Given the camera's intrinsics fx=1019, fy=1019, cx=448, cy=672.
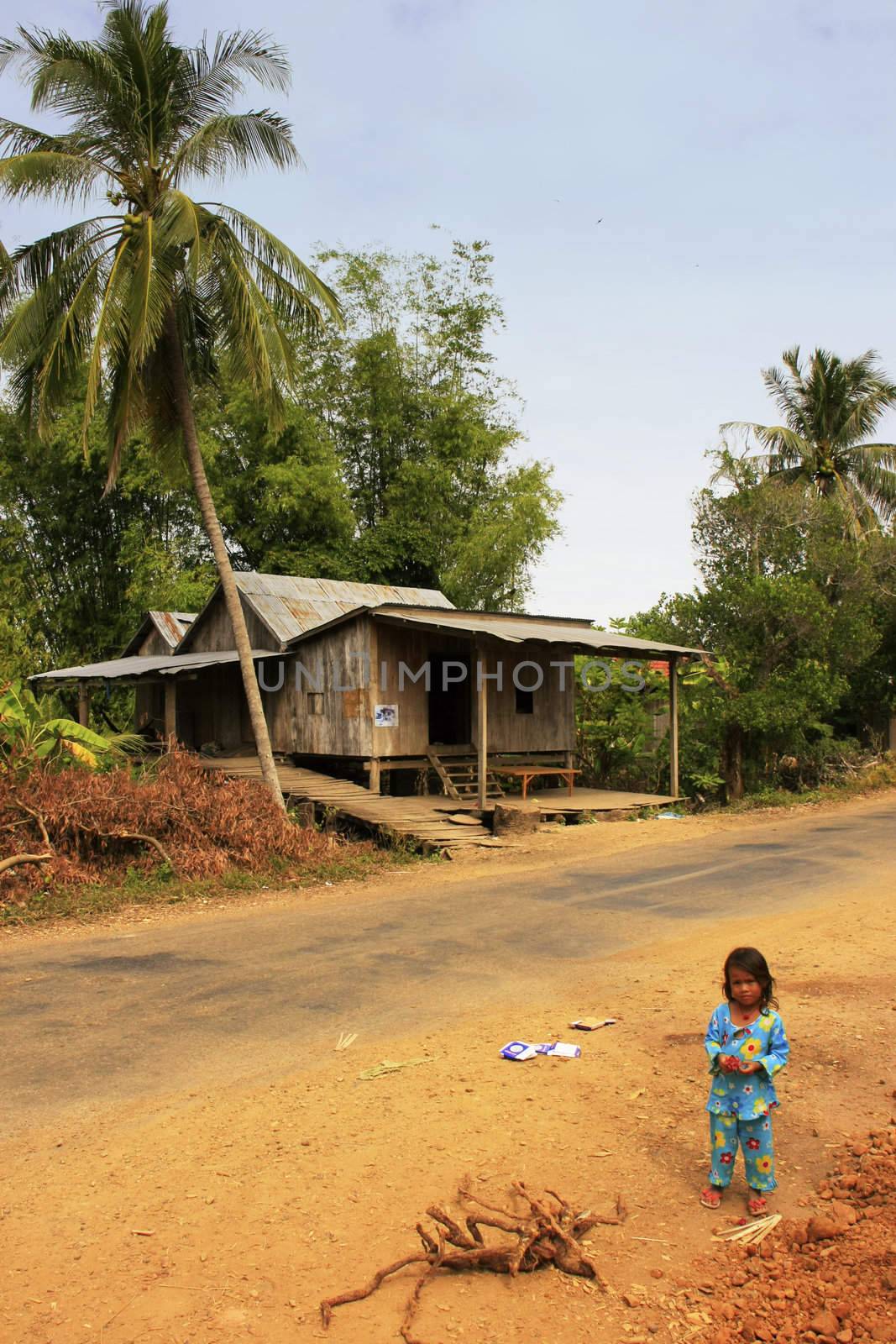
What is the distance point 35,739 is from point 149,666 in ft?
27.6

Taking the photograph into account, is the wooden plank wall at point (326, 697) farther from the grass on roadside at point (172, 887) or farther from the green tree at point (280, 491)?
the green tree at point (280, 491)

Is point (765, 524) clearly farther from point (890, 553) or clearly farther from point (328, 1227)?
point (328, 1227)

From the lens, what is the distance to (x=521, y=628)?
690 inches

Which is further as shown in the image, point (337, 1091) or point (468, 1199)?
point (337, 1091)

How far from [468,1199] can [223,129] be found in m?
13.2

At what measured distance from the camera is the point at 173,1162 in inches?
168

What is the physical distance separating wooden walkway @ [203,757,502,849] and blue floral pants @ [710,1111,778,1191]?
9947 millimetres

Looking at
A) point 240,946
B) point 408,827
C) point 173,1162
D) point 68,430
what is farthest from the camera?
point 68,430

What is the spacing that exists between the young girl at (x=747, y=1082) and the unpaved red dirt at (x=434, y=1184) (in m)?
0.15

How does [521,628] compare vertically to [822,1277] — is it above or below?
above

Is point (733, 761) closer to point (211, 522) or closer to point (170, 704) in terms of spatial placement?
point (170, 704)

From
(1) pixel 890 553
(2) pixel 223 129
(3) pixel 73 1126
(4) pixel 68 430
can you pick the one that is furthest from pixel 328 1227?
(4) pixel 68 430

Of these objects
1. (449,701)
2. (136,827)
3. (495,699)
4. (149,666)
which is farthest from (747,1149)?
(149,666)

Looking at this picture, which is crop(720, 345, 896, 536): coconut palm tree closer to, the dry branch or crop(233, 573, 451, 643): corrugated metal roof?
crop(233, 573, 451, 643): corrugated metal roof
